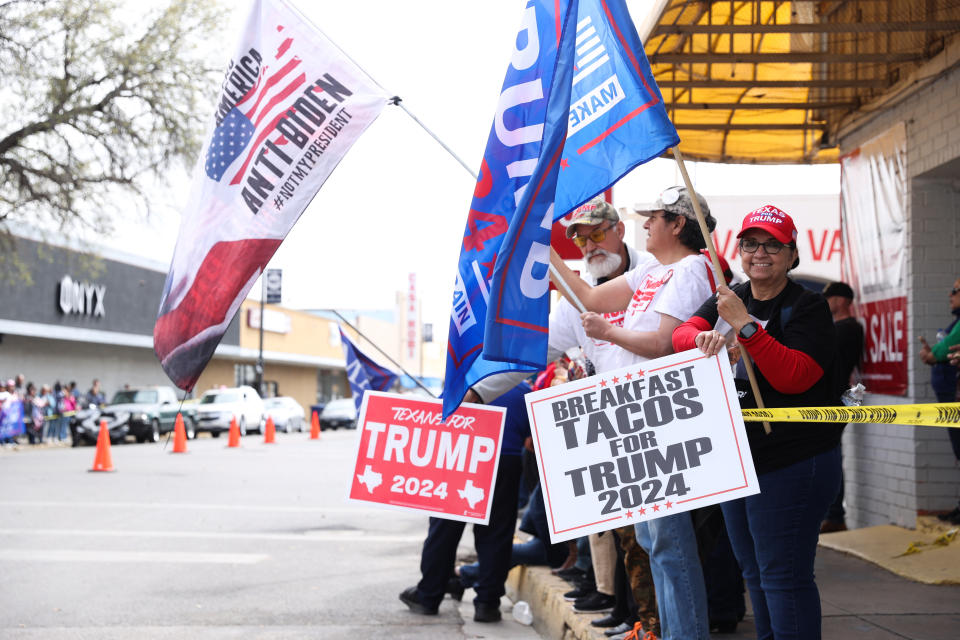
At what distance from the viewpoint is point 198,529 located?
1027cm

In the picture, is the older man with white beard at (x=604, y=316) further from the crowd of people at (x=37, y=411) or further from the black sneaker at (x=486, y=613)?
the crowd of people at (x=37, y=411)

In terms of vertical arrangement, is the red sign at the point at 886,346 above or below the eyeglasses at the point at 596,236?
below

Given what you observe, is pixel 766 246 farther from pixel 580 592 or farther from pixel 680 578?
pixel 580 592

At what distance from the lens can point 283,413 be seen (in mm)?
41594

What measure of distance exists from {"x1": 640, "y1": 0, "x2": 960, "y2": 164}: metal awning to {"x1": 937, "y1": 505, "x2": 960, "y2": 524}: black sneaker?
123 inches

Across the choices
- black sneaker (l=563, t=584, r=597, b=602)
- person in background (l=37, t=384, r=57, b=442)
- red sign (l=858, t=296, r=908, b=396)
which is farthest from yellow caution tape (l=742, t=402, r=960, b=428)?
person in background (l=37, t=384, r=57, b=442)

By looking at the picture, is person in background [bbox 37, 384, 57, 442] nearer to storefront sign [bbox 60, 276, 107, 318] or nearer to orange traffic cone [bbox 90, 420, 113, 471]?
storefront sign [bbox 60, 276, 107, 318]

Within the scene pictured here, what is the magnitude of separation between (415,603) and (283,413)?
1419 inches

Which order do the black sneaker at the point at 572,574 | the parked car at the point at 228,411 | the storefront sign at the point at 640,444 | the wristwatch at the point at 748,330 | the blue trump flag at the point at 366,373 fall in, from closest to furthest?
1. the wristwatch at the point at 748,330
2. the storefront sign at the point at 640,444
3. the black sneaker at the point at 572,574
4. the blue trump flag at the point at 366,373
5. the parked car at the point at 228,411

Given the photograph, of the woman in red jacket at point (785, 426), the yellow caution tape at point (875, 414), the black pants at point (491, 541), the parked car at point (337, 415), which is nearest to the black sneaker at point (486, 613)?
the black pants at point (491, 541)

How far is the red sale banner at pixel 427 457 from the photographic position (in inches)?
220

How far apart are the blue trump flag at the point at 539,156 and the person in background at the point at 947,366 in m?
3.80

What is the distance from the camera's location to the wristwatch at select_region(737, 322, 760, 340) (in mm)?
3326

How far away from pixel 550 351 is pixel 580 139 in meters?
1.91
